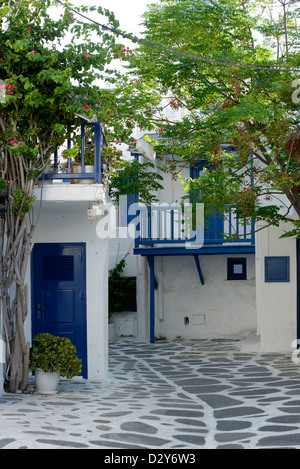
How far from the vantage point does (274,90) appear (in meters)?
13.1

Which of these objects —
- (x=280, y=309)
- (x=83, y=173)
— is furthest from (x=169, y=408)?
(x=280, y=309)

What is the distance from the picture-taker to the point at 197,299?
1939 cm

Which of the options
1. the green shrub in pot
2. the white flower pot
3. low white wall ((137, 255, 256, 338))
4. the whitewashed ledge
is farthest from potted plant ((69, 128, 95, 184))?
low white wall ((137, 255, 256, 338))

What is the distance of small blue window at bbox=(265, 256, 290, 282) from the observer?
1581 centimetres

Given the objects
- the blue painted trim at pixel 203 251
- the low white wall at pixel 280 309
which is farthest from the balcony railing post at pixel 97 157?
the blue painted trim at pixel 203 251

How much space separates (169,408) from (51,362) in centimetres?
200

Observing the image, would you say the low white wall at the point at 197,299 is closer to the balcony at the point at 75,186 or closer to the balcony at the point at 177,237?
the balcony at the point at 177,237

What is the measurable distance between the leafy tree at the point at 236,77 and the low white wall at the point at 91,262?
296 centimetres

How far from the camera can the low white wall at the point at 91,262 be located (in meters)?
12.1

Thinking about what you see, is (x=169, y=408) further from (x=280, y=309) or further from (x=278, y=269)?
(x=278, y=269)

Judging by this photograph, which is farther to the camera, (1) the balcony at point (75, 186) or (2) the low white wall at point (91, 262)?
(2) the low white wall at point (91, 262)

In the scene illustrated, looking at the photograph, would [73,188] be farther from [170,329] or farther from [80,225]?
[170,329]

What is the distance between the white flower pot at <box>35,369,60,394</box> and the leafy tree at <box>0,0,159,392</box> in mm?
227
